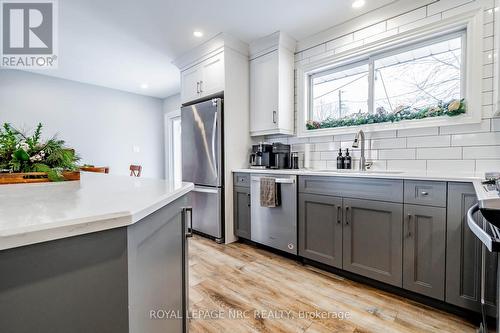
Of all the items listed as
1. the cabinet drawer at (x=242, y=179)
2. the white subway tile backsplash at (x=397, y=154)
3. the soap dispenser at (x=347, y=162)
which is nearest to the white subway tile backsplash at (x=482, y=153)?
the white subway tile backsplash at (x=397, y=154)

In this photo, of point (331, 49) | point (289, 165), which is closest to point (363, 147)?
point (289, 165)

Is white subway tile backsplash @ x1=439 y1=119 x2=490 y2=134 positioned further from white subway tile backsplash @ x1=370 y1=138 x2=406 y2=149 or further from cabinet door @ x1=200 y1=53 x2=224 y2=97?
cabinet door @ x1=200 y1=53 x2=224 y2=97

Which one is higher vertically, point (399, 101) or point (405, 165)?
point (399, 101)

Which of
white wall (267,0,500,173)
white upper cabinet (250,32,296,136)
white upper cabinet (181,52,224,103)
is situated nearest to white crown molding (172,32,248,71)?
white upper cabinet (181,52,224,103)

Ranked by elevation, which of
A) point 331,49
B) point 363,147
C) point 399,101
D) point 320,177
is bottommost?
point 320,177

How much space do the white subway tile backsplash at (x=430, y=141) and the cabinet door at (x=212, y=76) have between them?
214 centimetres

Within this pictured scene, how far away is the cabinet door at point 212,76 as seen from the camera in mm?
2943

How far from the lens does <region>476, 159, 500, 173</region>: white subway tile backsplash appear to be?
1.79m

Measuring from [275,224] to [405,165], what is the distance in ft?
4.52

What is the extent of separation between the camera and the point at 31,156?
1.33 meters

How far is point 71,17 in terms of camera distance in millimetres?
2494

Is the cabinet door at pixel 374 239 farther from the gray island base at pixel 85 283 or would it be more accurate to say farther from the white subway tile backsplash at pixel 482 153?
the gray island base at pixel 85 283

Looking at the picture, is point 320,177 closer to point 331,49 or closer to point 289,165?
point 289,165

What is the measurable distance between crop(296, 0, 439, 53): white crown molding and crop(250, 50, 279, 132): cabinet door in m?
0.45
